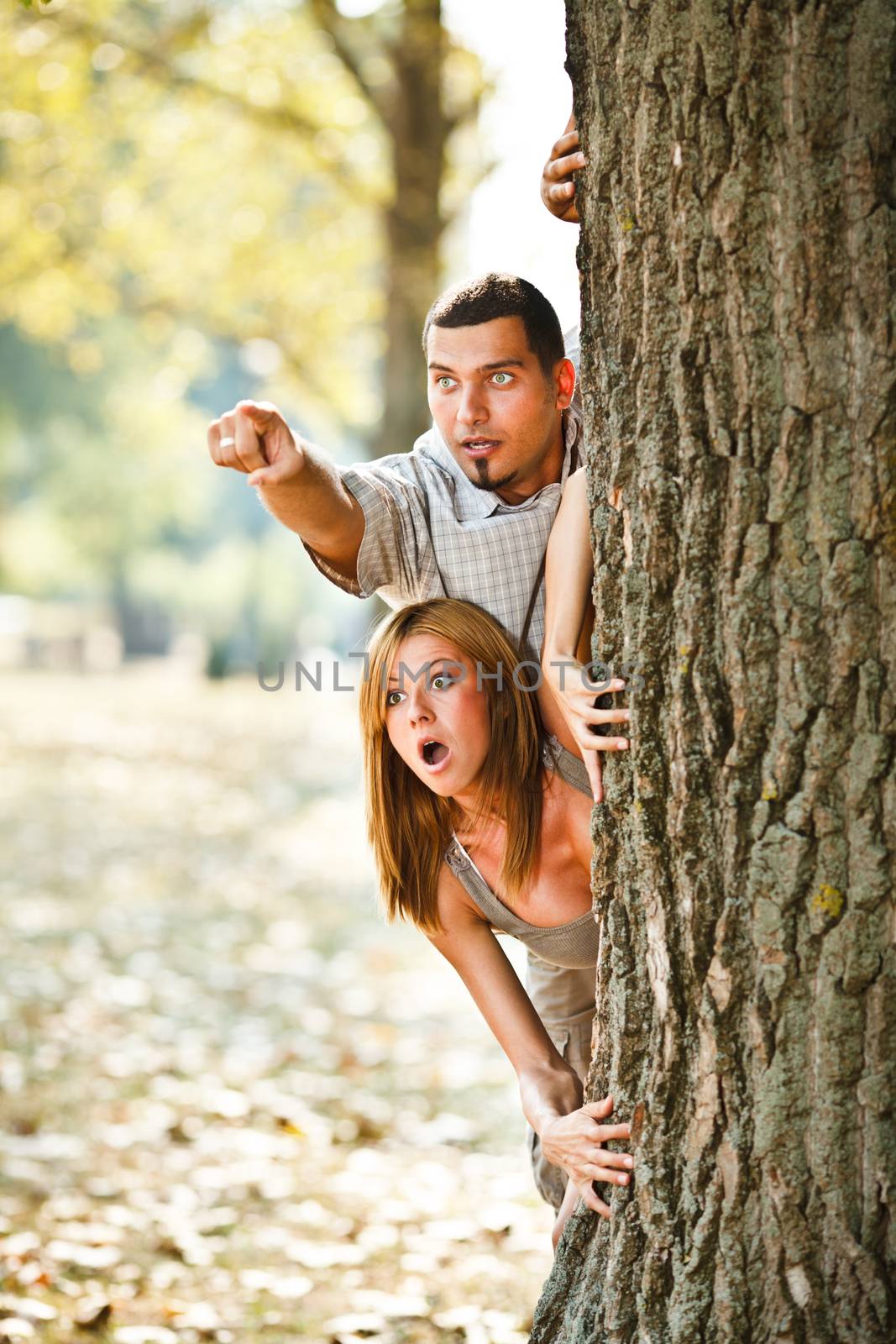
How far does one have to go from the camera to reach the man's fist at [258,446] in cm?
215

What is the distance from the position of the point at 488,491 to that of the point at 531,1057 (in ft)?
3.80

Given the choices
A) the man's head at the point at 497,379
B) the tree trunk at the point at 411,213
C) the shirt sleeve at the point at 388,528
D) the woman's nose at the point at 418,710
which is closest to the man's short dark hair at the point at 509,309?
the man's head at the point at 497,379

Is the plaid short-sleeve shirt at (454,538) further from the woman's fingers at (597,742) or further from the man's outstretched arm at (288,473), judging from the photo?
the woman's fingers at (597,742)

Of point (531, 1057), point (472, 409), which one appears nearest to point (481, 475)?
point (472, 409)

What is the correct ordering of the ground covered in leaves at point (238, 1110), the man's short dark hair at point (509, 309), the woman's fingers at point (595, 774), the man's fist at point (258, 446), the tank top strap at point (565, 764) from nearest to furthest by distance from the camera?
1. the man's fist at point (258, 446)
2. the woman's fingers at point (595, 774)
3. the man's short dark hair at point (509, 309)
4. the tank top strap at point (565, 764)
5. the ground covered in leaves at point (238, 1110)

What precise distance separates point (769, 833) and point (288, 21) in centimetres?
1205

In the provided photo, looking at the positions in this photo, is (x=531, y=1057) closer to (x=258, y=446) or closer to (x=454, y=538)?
(x=454, y=538)

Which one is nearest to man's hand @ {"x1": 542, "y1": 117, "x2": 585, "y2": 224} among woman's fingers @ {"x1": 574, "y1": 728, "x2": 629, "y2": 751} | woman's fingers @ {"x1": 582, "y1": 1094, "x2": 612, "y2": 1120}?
woman's fingers @ {"x1": 574, "y1": 728, "x2": 629, "y2": 751}

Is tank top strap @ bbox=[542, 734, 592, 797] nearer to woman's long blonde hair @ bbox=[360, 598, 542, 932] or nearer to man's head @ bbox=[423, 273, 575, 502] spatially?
woman's long blonde hair @ bbox=[360, 598, 542, 932]

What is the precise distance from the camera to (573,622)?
2.39m

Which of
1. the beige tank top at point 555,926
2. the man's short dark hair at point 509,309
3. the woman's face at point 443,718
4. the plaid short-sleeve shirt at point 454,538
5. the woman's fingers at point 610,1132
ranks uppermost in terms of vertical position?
the man's short dark hair at point 509,309

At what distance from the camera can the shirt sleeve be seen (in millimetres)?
2516

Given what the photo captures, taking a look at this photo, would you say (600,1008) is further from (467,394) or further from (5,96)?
(5,96)

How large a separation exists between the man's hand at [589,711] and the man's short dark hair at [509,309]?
70 cm
